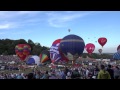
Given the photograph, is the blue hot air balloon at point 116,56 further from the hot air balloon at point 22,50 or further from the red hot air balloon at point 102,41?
the hot air balloon at point 22,50

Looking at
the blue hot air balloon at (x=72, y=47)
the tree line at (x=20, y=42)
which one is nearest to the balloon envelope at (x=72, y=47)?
the blue hot air balloon at (x=72, y=47)

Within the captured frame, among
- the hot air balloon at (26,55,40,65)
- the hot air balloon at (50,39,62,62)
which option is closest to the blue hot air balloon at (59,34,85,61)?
the hot air balloon at (50,39,62,62)

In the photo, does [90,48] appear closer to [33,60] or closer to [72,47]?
[33,60]

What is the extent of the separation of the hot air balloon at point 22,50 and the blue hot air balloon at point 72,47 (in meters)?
2.45

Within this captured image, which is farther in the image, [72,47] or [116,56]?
[116,56]

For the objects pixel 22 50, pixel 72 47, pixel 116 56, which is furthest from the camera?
pixel 116 56

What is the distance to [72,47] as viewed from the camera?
13148mm

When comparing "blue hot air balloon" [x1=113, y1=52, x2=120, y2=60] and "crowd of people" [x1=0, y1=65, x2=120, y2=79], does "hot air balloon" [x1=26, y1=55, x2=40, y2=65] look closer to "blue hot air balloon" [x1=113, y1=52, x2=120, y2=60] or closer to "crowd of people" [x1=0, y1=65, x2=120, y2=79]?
"blue hot air balloon" [x1=113, y1=52, x2=120, y2=60]

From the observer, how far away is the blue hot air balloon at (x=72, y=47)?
13.2 meters

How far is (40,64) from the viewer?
16.7m

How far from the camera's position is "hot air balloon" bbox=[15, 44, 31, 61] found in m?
15.2

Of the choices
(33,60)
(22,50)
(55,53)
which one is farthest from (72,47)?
(33,60)
